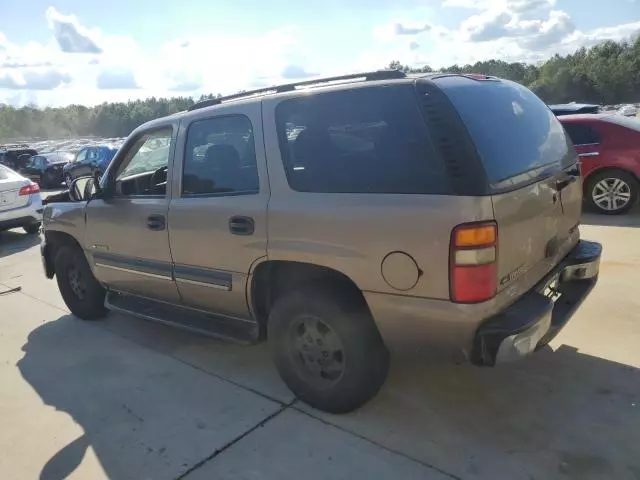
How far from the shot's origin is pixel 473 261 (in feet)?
8.17

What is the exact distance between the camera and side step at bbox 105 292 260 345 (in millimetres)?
3469

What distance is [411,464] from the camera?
270 centimetres

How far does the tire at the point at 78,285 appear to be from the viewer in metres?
4.90

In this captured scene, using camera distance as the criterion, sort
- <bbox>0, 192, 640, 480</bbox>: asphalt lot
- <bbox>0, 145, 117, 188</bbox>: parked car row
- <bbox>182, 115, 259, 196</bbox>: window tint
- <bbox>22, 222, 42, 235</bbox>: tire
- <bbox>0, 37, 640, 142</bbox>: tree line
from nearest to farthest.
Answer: <bbox>0, 192, 640, 480</bbox>: asphalt lot < <bbox>182, 115, 259, 196</bbox>: window tint < <bbox>22, 222, 42, 235</bbox>: tire < <bbox>0, 145, 117, 188</bbox>: parked car row < <bbox>0, 37, 640, 142</bbox>: tree line

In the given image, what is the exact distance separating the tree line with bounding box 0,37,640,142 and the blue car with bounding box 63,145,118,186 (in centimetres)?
5262

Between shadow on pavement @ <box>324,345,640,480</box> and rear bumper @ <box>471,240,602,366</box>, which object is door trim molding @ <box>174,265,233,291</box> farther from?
rear bumper @ <box>471,240,602,366</box>

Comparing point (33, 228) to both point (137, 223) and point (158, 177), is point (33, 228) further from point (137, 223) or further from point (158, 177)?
point (137, 223)

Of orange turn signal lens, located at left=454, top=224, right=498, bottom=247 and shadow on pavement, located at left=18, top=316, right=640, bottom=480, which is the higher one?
orange turn signal lens, located at left=454, top=224, right=498, bottom=247

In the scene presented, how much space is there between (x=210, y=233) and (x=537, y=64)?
379 feet

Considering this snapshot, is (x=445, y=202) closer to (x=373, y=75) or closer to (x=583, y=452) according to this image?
(x=373, y=75)

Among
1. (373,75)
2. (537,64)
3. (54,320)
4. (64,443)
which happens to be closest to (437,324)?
(373,75)

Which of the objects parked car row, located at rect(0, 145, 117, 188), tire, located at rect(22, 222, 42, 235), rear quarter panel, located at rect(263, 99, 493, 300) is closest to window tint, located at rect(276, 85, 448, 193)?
rear quarter panel, located at rect(263, 99, 493, 300)

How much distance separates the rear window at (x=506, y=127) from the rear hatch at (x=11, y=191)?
27.4 feet

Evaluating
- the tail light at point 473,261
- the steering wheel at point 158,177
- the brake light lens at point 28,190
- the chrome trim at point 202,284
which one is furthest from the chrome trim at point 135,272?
the brake light lens at point 28,190
